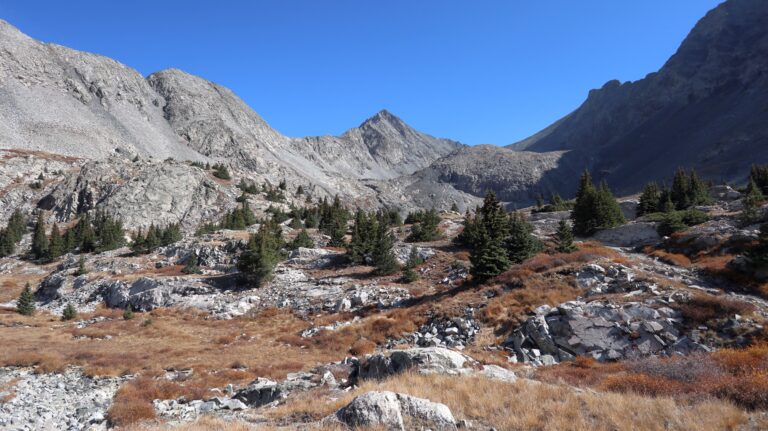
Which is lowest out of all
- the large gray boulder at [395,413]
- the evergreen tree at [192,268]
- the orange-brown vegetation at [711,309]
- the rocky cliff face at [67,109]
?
the orange-brown vegetation at [711,309]

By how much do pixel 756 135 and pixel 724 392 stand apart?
212 m

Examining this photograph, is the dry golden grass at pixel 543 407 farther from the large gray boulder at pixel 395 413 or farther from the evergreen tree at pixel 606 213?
the evergreen tree at pixel 606 213

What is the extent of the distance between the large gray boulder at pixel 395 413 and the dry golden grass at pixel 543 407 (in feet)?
2.66

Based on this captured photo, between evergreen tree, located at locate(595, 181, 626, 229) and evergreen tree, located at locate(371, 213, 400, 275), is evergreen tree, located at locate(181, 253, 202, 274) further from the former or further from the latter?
evergreen tree, located at locate(595, 181, 626, 229)

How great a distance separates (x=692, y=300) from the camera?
18812 mm

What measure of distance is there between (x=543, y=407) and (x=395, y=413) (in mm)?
3606

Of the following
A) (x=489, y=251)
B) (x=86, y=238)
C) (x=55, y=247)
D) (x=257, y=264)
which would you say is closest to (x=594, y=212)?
(x=489, y=251)

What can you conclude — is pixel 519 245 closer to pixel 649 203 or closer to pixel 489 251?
pixel 489 251

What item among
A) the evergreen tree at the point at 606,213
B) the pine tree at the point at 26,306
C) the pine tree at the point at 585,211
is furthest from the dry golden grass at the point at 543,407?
the pine tree at the point at 585,211

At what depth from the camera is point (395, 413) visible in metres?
8.79

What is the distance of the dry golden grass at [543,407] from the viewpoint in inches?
319

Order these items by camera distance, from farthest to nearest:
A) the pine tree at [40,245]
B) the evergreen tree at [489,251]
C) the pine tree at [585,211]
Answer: the pine tree at [40,245], the pine tree at [585,211], the evergreen tree at [489,251]

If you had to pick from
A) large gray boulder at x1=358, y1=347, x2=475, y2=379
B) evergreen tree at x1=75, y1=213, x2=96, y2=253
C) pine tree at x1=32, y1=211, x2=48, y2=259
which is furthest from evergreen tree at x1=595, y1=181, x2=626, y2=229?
pine tree at x1=32, y1=211, x2=48, y2=259

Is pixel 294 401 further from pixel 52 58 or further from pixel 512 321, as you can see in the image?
pixel 52 58
